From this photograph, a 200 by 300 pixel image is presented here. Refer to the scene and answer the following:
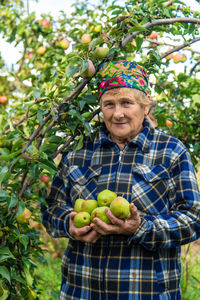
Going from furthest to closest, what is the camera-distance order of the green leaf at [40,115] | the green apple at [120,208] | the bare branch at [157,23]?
the bare branch at [157,23]
the green leaf at [40,115]
the green apple at [120,208]

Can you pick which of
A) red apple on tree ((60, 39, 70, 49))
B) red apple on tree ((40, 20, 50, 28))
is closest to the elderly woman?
red apple on tree ((60, 39, 70, 49))

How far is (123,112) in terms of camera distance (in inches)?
63.3

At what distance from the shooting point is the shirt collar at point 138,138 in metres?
1.63

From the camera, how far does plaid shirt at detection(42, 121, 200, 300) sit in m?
1.45

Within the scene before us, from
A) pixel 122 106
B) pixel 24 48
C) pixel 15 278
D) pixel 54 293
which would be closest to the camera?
pixel 122 106

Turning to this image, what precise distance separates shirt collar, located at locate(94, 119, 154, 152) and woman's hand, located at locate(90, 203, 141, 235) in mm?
351

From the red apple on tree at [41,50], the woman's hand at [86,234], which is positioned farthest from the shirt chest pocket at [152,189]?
the red apple on tree at [41,50]

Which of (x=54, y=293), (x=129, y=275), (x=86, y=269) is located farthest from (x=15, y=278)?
(x=54, y=293)

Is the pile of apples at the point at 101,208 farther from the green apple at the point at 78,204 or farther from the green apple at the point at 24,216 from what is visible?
the green apple at the point at 24,216

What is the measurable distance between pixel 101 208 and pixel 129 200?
0.52ft

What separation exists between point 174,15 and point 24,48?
1.98 metres

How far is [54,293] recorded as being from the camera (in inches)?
131

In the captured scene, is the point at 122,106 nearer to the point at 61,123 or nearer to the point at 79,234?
the point at 61,123

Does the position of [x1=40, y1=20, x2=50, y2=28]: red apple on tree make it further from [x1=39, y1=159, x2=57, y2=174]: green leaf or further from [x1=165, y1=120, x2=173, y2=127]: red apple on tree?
[x1=39, y1=159, x2=57, y2=174]: green leaf
